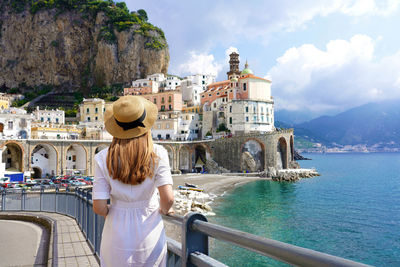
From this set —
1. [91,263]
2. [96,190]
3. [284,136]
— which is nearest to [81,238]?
[91,263]

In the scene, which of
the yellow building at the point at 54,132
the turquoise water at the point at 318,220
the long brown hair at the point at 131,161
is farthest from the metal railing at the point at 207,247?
the yellow building at the point at 54,132

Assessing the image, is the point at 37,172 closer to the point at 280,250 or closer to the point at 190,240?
the point at 190,240

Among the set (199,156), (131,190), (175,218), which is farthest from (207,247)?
(199,156)

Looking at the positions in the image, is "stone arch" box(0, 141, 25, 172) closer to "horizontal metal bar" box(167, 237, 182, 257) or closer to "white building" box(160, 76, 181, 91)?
"white building" box(160, 76, 181, 91)

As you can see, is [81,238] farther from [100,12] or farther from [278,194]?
[100,12]

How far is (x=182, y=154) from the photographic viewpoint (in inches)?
2387

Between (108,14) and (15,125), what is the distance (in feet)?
165

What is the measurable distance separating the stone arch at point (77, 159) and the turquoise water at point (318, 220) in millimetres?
25482

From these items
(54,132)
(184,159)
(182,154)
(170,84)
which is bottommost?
(184,159)

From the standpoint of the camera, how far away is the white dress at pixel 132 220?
2770 millimetres

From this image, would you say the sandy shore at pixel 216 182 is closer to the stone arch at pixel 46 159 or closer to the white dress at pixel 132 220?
the stone arch at pixel 46 159

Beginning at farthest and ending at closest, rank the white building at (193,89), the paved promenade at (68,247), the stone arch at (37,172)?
the white building at (193,89) → the stone arch at (37,172) → the paved promenade at (68,247)

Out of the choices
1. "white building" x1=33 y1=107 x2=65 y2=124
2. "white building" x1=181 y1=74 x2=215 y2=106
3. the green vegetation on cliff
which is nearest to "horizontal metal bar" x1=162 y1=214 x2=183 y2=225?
"white building" x1=33 y1=107 x2=65 y2=124

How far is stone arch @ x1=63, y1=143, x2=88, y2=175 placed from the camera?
50.1m
